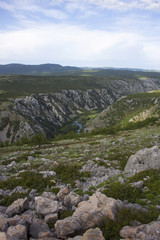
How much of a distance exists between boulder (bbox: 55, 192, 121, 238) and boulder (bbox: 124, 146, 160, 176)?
7859 millimetres

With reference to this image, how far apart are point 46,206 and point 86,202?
315cm

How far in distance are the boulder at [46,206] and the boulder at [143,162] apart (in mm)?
9730

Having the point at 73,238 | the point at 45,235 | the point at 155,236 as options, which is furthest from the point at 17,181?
the point at 155,236

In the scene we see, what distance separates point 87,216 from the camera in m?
10.6

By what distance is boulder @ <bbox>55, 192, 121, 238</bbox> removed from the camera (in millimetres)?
9812

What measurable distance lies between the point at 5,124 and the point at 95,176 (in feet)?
447

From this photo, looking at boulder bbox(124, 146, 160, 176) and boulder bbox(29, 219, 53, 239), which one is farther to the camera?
boulder bbox(124, 146, 160, 176)

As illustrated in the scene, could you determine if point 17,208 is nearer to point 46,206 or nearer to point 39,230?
point 46,206

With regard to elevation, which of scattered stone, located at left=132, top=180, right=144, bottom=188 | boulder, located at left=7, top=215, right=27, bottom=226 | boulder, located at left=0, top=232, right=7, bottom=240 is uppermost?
boulder, located at left=0, top=232, right=7, bottom=240

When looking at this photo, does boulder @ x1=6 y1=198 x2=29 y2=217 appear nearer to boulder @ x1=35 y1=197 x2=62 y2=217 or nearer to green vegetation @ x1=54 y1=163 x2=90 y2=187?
boulder @ x1=35 y1=197 x2=62 y2=217

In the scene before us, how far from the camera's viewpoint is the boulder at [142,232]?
28.4 feet

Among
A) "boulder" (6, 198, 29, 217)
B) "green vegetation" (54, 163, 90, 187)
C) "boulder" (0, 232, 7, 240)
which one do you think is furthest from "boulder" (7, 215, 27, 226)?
"green vegetation" (54, 163, 90, 187)

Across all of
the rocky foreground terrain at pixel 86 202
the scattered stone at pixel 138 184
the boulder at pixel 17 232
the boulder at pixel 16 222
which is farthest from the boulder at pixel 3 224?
the scattered stone at pixel 138 184

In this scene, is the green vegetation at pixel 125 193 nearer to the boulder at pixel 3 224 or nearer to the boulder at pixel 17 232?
the boulder at pixel 17 232
